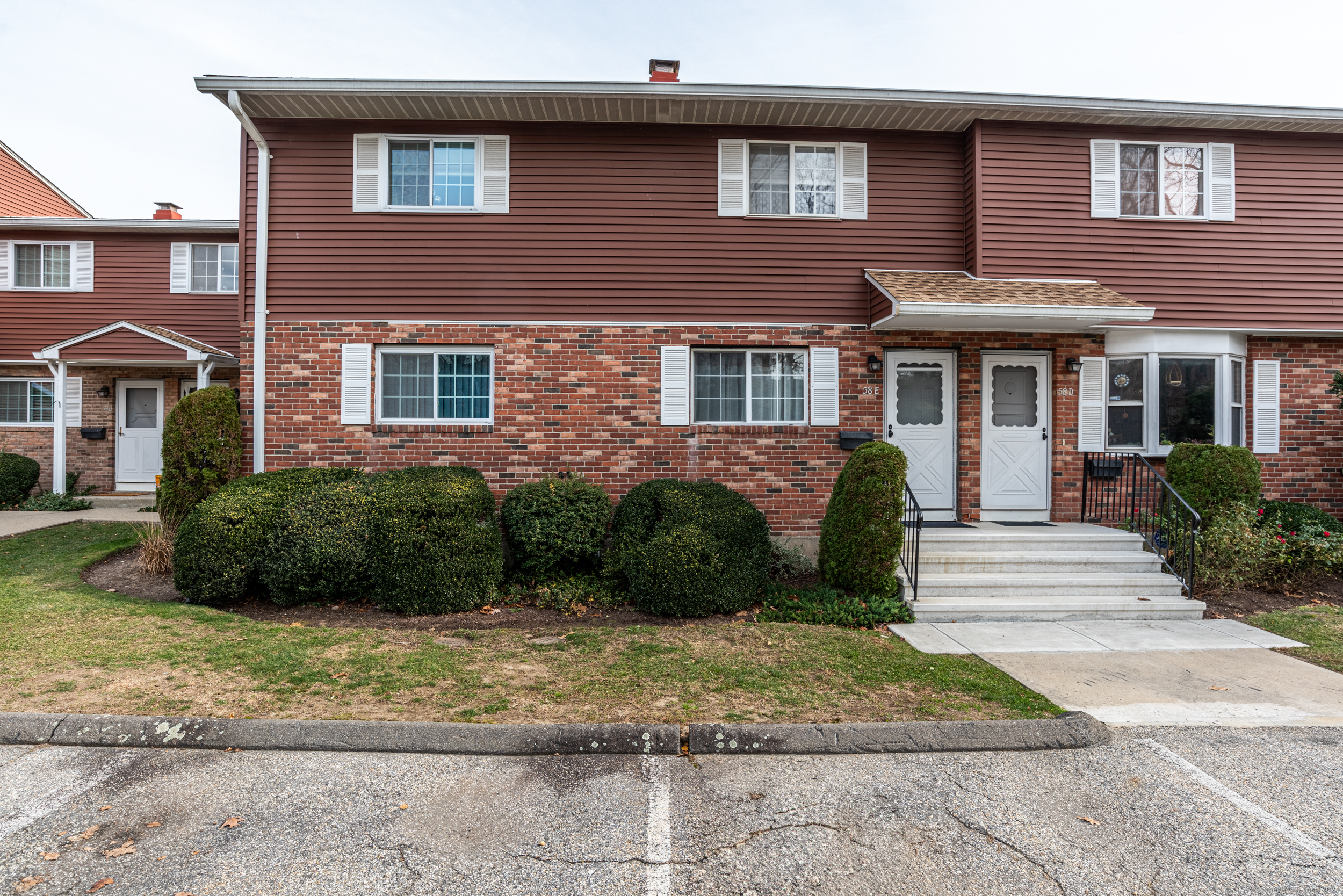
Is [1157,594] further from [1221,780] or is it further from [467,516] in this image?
[467,516]

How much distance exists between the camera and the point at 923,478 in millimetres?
8766

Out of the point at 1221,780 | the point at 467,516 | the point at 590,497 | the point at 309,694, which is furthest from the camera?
the point at 590,497

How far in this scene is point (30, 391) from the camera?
13.9 meters

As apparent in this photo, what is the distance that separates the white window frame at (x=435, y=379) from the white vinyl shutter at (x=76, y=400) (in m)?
9.89

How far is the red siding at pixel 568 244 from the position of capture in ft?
27.6

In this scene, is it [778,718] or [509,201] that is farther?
[509,201]

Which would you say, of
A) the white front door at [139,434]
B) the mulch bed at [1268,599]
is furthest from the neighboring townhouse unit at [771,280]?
Result: the white front door at [139,434]

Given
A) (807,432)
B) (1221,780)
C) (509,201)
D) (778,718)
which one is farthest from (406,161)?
(1221,780)

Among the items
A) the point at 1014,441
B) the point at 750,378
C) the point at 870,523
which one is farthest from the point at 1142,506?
the point at 750,378

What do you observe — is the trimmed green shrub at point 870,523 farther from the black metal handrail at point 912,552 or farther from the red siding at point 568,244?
the red siding at point 568,244

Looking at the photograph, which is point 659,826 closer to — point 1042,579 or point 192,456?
point 1042,579

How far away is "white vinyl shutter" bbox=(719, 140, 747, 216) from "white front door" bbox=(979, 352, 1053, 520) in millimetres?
3852

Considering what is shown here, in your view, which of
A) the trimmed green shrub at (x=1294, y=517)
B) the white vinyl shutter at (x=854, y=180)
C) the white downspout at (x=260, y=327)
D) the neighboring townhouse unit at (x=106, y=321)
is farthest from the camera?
the neighboring townhouse unit at (x=106, y=321)

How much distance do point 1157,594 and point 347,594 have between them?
8464 millimetres
